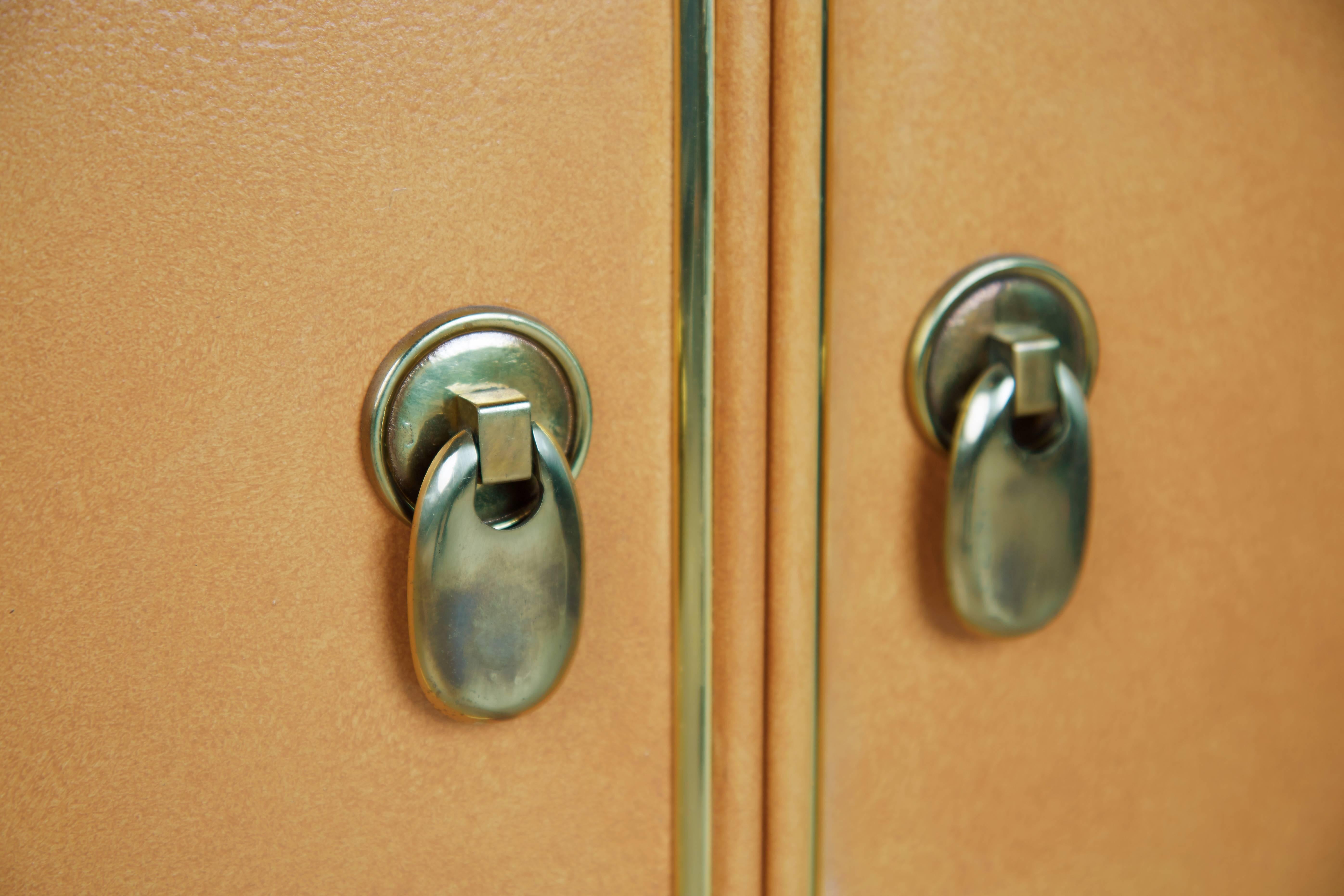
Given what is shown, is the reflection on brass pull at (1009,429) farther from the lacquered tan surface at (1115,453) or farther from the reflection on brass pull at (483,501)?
the reflection on brass pull at (483,501)

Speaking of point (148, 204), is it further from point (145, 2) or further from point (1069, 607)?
point (1069, 607)

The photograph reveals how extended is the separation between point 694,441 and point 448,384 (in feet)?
0.30

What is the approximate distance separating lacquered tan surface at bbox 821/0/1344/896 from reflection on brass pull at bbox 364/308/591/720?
11 cm

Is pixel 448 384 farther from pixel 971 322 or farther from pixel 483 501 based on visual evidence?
pixel 971 322

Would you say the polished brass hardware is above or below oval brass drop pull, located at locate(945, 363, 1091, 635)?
above

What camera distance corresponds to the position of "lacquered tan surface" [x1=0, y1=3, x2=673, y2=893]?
252mm

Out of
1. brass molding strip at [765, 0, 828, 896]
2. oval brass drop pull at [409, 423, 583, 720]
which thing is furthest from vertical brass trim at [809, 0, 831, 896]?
oval brass drop pull at [409, 423, 583, 720]

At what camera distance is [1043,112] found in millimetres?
362

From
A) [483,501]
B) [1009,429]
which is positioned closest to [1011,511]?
[1009,429]

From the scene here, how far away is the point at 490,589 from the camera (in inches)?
11.7

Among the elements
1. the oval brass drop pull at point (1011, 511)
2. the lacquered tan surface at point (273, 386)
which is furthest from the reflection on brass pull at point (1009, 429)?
the lacquered tan surface at point (273, 386)

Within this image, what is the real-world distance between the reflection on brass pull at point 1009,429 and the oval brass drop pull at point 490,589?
149mm

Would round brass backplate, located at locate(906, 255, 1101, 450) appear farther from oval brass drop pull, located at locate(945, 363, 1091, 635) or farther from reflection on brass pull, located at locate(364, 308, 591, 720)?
reflection on brass pull, located at locate(364, 308, 591, 720)

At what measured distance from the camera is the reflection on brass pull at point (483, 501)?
287 mm
